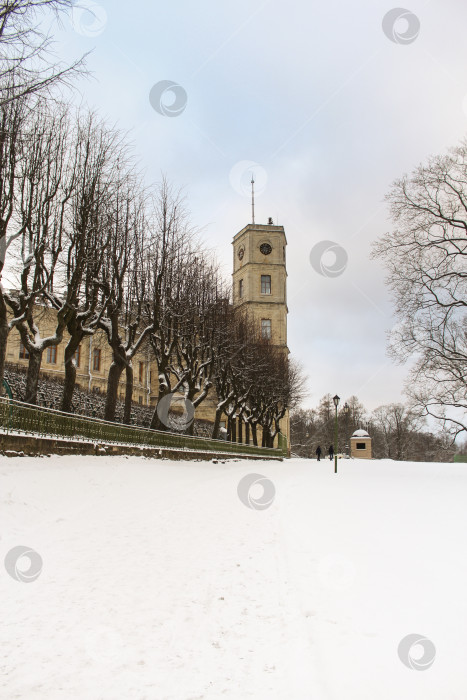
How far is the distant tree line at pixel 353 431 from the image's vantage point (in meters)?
83.8

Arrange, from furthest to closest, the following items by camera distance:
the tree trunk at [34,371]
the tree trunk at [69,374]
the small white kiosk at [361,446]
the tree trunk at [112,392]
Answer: the small white kiosk at [361,446] < the tree trunk at [112,392] < the tree trunk at [69,374] < the tree trunk at [34,371]

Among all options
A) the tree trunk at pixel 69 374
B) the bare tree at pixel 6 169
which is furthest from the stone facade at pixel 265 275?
the bare tree at pixel 6 169

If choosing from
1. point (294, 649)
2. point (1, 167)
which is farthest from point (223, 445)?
point (294, 649)

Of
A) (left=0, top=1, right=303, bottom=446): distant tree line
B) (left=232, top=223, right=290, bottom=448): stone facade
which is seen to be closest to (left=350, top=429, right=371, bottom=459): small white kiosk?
(left=232, top=223, right=290, bottom=448): stone facade

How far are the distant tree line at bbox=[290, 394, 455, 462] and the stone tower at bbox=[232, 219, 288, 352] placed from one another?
65.3 feet

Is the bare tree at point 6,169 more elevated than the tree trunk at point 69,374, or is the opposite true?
the bare tree at point 6,169

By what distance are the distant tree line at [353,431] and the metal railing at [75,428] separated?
Answer: 59.1 m

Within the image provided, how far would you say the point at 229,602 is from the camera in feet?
17.5

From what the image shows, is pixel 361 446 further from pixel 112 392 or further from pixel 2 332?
pixel 2 332

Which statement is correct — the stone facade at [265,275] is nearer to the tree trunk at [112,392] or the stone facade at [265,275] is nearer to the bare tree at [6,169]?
the tree trunk at [112,392]

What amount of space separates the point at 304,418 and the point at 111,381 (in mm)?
89075

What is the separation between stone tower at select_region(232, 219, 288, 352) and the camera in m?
70.8

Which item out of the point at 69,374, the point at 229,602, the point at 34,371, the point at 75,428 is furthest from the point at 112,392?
the point at 229,602

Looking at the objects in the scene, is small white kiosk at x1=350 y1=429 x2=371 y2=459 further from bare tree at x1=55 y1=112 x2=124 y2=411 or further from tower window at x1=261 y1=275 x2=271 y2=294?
bare tree at x1=55 y1=112 x2=124 y2=411
